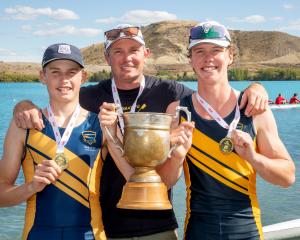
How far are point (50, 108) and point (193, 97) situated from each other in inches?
36.6

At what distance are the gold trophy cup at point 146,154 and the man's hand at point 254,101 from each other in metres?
0.41

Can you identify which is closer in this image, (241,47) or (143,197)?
(143,197)

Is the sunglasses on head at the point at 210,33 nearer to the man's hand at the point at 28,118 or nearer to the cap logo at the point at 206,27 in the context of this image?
the cap logo at the point at 206,27

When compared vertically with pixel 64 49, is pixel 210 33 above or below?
above

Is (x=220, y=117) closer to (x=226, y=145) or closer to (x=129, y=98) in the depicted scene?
(x=226, y=145)

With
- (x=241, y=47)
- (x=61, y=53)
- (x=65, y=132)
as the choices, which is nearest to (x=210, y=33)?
(x=61, y=53)

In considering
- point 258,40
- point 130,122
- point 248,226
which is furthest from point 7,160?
point 258,40

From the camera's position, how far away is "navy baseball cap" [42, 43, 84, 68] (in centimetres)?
297

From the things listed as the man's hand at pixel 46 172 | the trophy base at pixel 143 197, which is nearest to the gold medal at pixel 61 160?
the man's hand at pixel 46 172

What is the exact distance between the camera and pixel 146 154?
2.82 meters

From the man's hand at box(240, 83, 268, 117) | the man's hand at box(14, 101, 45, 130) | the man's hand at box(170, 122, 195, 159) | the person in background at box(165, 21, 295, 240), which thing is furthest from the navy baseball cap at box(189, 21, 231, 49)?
the man's hand at box(14, 101, 45, 130)

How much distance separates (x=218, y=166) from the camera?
2977 mm

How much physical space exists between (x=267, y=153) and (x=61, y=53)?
1413 millimetres

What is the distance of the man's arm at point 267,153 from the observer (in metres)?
2.79
